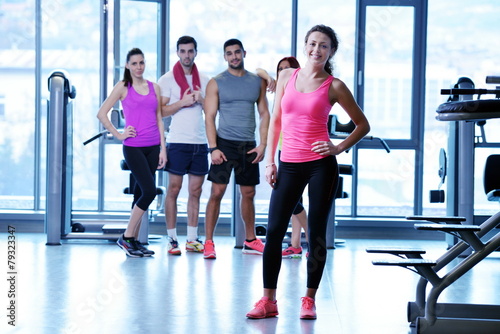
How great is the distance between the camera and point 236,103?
16.9 ft

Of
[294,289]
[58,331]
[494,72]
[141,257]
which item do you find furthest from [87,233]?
[494,72]

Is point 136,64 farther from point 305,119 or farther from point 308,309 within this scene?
point 308,309

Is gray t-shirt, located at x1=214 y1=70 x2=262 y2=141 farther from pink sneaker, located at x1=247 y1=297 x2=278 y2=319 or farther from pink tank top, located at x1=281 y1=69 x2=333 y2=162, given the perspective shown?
pink sneaker, located at x1=247 y1=297 x2=278 y2=319

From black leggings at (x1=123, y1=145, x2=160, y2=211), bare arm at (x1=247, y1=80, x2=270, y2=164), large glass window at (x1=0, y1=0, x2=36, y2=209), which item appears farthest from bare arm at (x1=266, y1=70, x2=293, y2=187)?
large glass window at (x1=0, y1=0, x2=36, y2=209)

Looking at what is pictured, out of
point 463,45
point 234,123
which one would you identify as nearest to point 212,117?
point 234,123

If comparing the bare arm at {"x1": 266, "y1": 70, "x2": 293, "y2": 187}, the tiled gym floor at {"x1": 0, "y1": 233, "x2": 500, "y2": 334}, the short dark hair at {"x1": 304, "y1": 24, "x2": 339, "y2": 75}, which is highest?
the short dark hair at {"x1": 304, "y1": 24, "x2": 339, "y2": 75}

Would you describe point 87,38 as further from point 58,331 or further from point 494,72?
point 58,331

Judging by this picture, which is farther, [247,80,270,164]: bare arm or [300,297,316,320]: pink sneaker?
[247,80,270,164]: bare arm

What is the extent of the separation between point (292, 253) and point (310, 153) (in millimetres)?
2130

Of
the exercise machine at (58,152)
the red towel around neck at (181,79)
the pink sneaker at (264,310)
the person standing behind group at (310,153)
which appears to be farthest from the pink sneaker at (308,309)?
the exercise machine at (58,152)

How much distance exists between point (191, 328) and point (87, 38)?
444 centimetres

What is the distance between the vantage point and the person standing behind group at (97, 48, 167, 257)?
5141 mm

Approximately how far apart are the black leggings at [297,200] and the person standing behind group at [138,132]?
6.38ft

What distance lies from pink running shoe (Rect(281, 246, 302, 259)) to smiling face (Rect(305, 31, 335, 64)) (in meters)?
2.27
